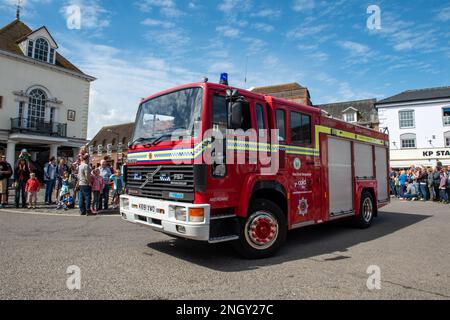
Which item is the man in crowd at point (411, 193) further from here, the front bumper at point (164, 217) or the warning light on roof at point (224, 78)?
the front bumper at point (164, 217)

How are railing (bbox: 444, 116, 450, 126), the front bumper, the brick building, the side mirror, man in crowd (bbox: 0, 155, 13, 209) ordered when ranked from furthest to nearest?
the brick building, railing (bbox: 444, 116, 450, 126), man in crowd (bbox: 0, 155, 13, 209), the side mirror, the front bumper

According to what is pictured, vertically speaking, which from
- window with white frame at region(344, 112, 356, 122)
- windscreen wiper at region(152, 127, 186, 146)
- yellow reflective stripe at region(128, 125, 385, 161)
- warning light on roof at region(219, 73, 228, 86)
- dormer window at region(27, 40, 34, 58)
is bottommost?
yellow reflective stripe at region(128, 125, 385, 161)

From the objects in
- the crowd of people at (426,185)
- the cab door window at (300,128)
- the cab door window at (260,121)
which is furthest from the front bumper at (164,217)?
the crowd of people at (426,185)

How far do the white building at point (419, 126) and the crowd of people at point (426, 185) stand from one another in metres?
16.5

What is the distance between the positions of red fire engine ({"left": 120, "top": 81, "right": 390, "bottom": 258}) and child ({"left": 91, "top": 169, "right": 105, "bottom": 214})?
13.9 ft

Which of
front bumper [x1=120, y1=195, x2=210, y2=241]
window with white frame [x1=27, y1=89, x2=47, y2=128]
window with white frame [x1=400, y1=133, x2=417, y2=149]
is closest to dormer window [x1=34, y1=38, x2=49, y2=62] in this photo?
window with white frame [x1=27, y1=89, x2=47, y2=128]

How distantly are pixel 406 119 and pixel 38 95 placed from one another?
3557cm

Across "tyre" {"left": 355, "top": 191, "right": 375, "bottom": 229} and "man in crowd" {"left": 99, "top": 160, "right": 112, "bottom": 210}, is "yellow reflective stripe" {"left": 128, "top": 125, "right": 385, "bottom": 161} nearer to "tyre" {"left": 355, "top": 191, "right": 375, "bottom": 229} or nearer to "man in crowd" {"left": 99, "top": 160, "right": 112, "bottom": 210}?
"tyre" {"left": 355, "top": 191, "right": 375, "bottom": 229}

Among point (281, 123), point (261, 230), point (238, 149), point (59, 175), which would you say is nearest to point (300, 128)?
point (281, 123)

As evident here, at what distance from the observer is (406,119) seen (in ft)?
107

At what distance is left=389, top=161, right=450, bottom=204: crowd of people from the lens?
587 inches

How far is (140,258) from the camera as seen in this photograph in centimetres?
475

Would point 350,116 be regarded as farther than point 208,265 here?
Yes

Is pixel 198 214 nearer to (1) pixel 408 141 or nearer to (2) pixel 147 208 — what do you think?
(2) pixel 147 208
